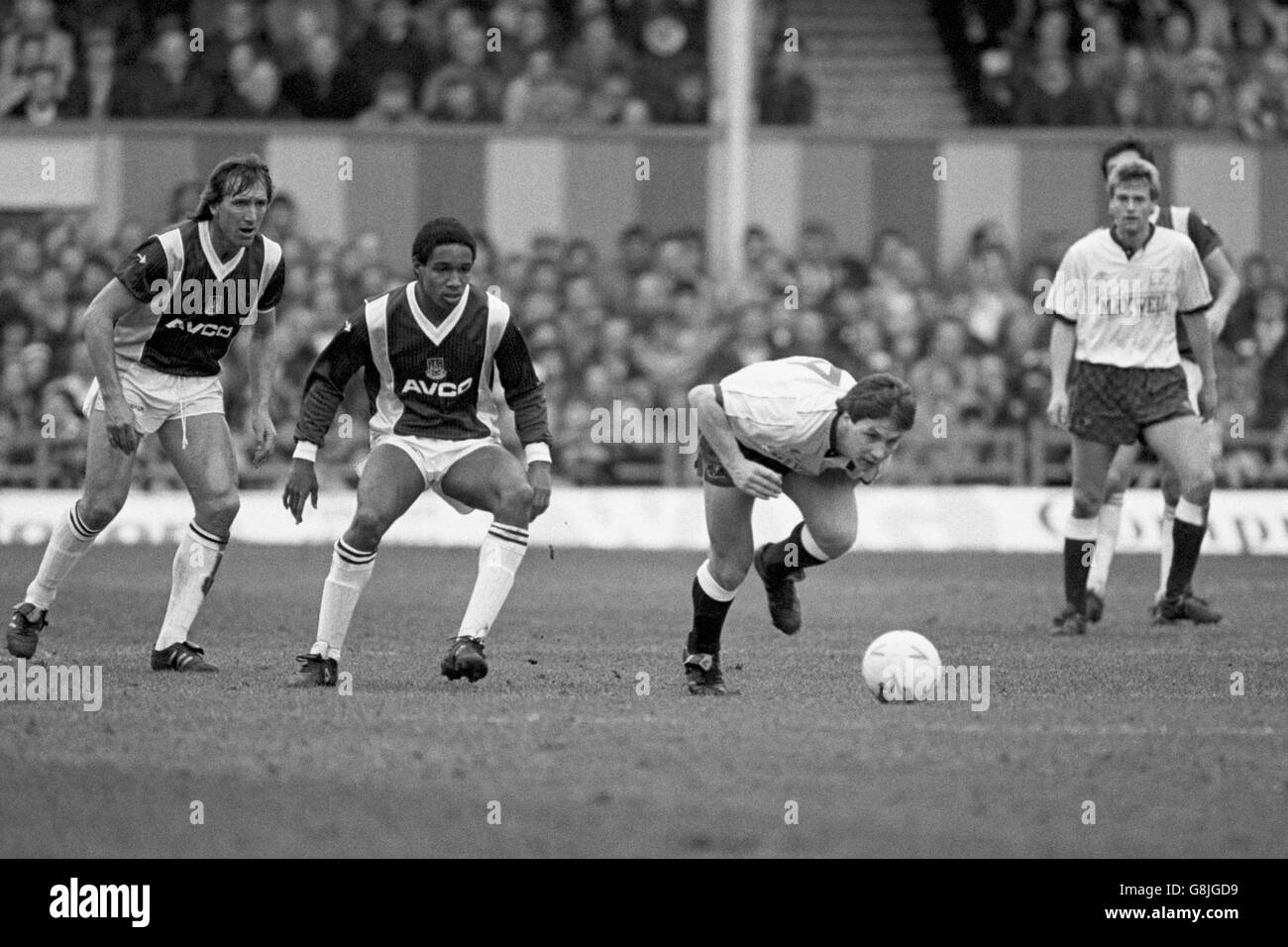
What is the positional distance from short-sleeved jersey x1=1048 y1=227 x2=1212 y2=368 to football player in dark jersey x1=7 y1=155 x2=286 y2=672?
15.0 feet

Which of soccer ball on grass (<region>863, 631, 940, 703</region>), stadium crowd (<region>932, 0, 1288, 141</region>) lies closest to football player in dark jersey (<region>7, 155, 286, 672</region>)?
soccer ball on grass (<region>863, 631, 940, 703</region>)

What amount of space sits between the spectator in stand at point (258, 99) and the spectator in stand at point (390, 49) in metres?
0.80

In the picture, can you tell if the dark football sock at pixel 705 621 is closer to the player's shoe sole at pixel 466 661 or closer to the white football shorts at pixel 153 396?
the player's shoe sole at pixel 466 661

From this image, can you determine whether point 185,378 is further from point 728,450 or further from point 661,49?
point 661,49

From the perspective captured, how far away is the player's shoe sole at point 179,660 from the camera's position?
10.4 metres

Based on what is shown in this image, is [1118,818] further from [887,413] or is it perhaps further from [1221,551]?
[1221,551]

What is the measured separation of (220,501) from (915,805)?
14.4ft

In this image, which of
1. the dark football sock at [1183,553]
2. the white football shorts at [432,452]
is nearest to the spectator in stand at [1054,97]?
the dark football sock at [1183,553]

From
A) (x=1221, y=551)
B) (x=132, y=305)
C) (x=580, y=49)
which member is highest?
(x=580, y=49)

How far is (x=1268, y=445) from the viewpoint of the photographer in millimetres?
21297

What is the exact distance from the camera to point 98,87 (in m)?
23.8

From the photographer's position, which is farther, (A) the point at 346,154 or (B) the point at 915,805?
(A) the point at 346,154

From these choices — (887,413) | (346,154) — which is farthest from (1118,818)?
(346,154)

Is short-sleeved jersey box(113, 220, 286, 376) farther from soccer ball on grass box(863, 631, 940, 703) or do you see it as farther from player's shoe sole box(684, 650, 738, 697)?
soccer ball on grass box(863, 631, 940, 703)
